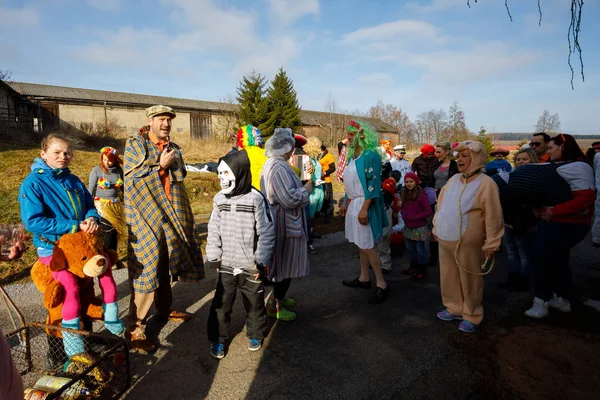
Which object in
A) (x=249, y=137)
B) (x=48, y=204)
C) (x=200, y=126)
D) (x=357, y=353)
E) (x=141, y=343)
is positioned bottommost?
(x=357, y=353)

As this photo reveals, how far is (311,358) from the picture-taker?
128 inches

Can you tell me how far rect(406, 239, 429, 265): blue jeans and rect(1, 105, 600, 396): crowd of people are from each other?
117 centimetres

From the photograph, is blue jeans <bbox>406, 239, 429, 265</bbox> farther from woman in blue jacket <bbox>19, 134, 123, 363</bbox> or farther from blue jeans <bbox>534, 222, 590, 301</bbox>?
woman in blue jacket <bbox>19, 134, 123, 363</bbox>

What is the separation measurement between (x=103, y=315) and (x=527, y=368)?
12.3 feet

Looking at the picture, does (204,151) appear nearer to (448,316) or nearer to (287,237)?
(287,237)

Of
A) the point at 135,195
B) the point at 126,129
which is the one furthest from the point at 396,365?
the point at 126,129

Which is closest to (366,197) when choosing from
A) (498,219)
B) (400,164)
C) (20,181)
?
(498,219)

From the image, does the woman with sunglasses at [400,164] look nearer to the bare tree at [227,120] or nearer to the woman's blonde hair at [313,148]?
the woman's blonde hair at [313,148]

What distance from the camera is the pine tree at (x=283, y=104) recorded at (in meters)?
31.5

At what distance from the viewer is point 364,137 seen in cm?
450

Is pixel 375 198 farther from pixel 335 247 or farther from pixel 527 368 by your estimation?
pixel 335 247

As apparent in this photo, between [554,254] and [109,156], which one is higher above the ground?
[109,156]

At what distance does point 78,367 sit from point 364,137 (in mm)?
3731

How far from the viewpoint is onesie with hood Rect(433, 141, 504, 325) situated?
346 centimetres
